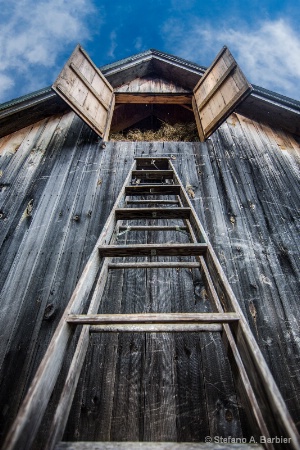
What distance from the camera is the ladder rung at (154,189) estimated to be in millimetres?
3265

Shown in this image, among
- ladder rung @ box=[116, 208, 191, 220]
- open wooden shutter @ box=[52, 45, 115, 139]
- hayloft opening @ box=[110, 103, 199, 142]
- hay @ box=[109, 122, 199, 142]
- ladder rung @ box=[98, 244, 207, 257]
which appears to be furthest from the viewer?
hayloft opening @ box=[110, 103, 199, 142]

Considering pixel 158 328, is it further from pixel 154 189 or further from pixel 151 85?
pixel 151 85

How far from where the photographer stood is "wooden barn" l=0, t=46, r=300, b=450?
129 centimetres

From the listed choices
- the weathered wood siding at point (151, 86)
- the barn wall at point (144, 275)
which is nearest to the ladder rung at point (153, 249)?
the barn wall at point (144, 275)

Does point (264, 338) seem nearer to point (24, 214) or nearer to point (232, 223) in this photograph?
point (232, 223)

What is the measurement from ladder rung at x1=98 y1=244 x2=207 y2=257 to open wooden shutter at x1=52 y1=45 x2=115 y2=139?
135 inches

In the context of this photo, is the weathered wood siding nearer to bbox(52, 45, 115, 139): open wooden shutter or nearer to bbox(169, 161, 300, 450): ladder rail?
bbox(52, 45, 115, 139): open wooden shutter

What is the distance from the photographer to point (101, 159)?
177 inches

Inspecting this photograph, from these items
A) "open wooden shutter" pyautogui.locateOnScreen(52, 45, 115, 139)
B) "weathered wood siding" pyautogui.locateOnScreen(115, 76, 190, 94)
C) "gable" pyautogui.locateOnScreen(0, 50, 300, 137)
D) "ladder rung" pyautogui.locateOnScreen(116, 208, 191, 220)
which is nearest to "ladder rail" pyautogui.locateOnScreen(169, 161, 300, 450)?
"ladder rung" pyautogui.locateOnScreen(116, 208, 191, 220)

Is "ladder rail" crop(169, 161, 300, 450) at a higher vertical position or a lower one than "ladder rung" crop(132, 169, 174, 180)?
lower

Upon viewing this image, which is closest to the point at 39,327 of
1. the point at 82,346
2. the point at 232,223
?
the point at 82,346

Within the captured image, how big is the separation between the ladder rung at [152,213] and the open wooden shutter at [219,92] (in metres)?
2.73

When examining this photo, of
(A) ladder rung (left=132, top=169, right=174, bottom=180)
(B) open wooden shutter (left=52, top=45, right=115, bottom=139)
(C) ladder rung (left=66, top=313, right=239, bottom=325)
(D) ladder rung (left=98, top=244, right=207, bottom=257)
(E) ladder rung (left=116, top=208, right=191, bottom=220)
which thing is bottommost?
(C) ladder rung (left=66, top=313, right=239, bottom=325)

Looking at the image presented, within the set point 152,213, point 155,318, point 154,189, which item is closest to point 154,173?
point 154,189
